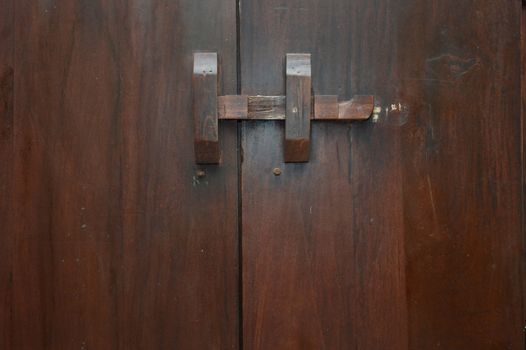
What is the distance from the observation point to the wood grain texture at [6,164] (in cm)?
57

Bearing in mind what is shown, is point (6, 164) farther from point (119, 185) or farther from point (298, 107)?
point (298, 107)

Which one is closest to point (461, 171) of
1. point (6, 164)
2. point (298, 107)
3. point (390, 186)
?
point (390, 186)

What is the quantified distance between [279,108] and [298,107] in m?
0.02

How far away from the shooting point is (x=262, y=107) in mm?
558

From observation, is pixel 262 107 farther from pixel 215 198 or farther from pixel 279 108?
pixel 215 198

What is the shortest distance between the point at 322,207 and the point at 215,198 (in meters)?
0.13

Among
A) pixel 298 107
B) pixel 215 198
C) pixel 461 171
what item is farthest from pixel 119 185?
pixel 461 171

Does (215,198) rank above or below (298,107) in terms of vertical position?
below

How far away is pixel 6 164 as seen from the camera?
1.89 feet

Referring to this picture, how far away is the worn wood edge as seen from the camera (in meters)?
0.55

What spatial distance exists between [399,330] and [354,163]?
211 mm

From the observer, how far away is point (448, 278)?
587 millimetres

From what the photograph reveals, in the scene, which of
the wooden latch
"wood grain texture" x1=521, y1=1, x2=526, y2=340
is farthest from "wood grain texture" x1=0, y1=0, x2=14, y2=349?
"wood grain texture" x1=521, y1=1, x2=526, y2=340

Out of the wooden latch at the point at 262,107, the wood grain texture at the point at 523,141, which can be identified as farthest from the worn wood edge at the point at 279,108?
the wood grain texture at the point at 523,141
